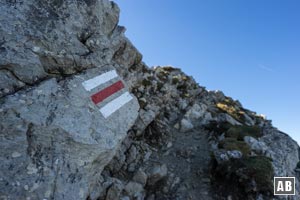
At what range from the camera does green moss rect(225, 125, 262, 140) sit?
18797 mm

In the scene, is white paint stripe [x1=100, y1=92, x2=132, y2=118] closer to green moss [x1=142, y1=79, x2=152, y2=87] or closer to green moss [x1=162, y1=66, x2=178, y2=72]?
green moss [x1=142, y1=79, x2=152, y2=87]

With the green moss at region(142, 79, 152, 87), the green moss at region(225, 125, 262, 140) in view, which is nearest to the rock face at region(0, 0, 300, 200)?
the green moss at region(225, 125, 262, 140)

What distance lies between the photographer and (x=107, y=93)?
8484 mm

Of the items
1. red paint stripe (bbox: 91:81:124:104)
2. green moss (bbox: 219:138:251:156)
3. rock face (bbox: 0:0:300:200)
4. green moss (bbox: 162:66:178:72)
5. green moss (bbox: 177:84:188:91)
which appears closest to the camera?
rock face (bbox: 0:0:300:200)

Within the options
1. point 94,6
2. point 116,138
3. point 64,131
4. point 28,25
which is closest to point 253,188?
point 116,138

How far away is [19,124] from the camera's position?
6.12m

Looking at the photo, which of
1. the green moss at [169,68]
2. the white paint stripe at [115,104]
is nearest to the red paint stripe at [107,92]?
the white paint stripe at [115,104]

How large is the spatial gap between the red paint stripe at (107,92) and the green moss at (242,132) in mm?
11989

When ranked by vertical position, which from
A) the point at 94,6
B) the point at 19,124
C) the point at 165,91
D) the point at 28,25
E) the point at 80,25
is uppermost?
the point at 165,91

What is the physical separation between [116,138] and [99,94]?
146 cm

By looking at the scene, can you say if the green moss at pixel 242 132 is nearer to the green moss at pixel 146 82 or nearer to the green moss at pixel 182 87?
the green moss at pixel 146 82

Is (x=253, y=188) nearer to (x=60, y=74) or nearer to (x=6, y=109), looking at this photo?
(x=60, y=74)

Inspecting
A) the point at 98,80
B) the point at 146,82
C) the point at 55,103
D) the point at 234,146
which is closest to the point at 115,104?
the point at 98,80

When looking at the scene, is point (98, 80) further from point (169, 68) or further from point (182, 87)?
point (169, 68)
